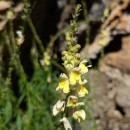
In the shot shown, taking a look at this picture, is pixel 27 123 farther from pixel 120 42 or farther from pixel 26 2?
pixel 120 42

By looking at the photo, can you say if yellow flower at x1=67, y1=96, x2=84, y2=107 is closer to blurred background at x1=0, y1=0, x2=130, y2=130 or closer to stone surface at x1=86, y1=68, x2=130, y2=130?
blurred background at x1=0, y1=0, x2=130, y2=130

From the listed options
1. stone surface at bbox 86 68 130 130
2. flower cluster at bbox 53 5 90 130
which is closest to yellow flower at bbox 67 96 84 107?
flower cluster at bbox 53 5 90 130

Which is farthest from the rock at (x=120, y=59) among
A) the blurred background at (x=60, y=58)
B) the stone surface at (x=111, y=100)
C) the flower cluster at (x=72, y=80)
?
the flower cluster at (x=72, y=80)

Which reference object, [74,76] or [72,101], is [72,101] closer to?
[72,101]

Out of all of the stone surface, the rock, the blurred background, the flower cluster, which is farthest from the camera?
the rock

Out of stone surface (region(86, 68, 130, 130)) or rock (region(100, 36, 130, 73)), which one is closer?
stone surface (region(86, 68, 130, 130))

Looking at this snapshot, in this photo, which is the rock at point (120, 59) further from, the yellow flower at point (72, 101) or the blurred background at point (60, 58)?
the yellow flower at point (72, 101)

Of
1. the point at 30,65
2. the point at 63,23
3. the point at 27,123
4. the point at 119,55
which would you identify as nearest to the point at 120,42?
the point at 119,55

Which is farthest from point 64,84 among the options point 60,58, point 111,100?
point 60,58
